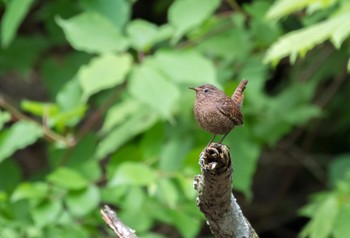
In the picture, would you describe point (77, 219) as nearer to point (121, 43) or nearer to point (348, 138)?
point (121, 43)

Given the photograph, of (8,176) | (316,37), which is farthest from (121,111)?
(316,37)

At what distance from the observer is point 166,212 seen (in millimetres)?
3908

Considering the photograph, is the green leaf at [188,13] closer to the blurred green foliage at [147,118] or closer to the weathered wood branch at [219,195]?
the blurred green foliage at [147,118]

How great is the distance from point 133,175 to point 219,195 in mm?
1664

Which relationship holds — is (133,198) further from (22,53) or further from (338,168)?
(338,168)

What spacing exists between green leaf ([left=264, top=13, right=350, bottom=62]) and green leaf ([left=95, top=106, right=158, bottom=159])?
106cm

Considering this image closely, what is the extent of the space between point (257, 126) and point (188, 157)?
2.89 feet

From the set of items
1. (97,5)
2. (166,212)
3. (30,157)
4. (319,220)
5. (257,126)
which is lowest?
(319,220)

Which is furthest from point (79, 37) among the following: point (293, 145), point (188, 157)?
point (293, 145)

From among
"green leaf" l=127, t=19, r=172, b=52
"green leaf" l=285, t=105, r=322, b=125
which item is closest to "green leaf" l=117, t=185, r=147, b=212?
"green leaf" l=127, t=19, r=172, b=52

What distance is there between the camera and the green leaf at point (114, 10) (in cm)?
383

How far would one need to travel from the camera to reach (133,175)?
11.7 feet

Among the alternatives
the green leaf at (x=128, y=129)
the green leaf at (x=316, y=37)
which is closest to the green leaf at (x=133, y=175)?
the green leaf at (x=128, y=129)

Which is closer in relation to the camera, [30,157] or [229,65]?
[229,65]
